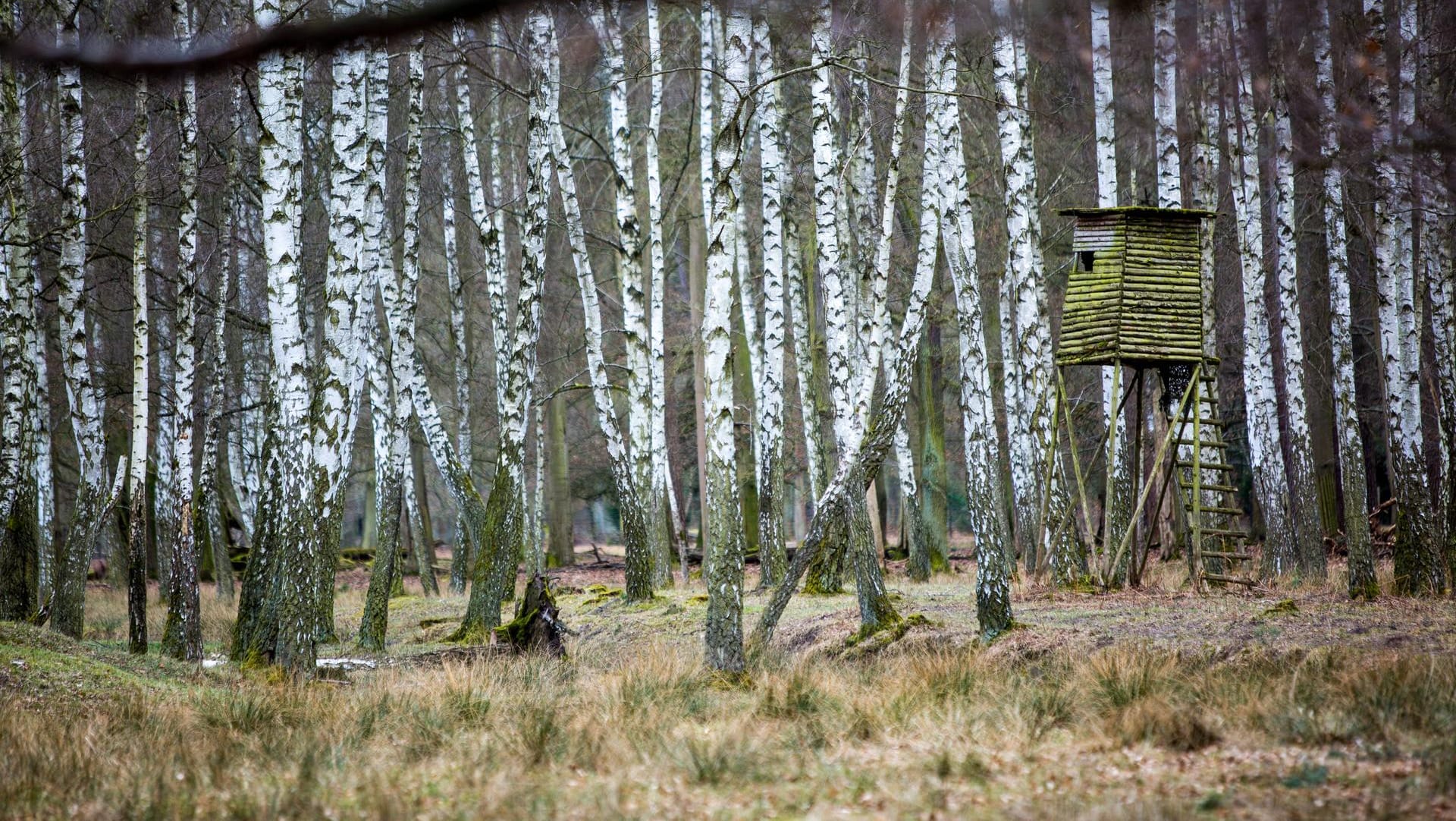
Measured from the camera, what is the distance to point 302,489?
8961 millimetres

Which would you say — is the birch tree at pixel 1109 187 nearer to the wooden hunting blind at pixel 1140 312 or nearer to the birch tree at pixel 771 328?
Answer: the wooden hunting blind at pixel 1140 312

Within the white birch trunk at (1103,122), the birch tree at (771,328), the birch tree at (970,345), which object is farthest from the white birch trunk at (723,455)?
the white birch trunk at (1103,122)

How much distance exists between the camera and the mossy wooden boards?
512 inches

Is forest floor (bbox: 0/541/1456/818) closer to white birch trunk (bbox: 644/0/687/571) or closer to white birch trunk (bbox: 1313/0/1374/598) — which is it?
white birch trunk (bbox: 1313/0/1374/598)

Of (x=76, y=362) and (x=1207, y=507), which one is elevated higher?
(x=76, y=362)

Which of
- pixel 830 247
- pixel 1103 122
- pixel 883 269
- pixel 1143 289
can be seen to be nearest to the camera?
pixel 830 247

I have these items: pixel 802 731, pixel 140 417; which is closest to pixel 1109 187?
pixel 802 731

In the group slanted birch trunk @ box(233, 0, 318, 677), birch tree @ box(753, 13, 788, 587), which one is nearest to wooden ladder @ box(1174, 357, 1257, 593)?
birch tree @ box(753, 13, 788, 587)

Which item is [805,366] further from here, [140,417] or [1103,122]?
[140,417]

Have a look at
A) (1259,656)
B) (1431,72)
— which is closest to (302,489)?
(1259,656)

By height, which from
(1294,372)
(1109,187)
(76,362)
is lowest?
(1294,372)

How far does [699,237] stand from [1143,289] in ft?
35.8

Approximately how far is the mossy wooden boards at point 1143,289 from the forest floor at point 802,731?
4.09 metres

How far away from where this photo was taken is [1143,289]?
43.0 feet
